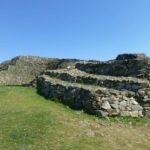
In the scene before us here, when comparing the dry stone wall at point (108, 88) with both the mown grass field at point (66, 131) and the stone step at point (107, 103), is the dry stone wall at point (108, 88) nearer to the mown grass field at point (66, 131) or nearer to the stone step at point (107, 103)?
the stone step at point (107, 103)

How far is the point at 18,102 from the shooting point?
23.3 metres

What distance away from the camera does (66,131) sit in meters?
16.6

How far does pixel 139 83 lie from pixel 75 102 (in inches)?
142

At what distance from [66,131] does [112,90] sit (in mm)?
4420

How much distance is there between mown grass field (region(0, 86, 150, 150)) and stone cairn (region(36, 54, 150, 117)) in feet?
2.34

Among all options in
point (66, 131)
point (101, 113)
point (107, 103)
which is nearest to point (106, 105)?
point (107, 103)

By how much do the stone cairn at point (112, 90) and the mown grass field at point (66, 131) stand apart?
2.34ft

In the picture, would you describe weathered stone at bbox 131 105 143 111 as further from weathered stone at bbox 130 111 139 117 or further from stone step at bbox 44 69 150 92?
stone step at bbox 44 69 150 92

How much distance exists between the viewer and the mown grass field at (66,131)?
15.5m

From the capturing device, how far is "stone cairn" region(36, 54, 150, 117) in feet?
64.2

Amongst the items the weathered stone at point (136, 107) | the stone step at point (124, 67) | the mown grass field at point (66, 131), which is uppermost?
the stone step at point (124, 67)

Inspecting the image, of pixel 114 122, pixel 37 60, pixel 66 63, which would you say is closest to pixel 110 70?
pixel 114 122

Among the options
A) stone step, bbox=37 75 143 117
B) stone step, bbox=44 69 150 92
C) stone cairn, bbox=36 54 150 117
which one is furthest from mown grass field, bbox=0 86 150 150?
stone step, bbox=44 69 150 92

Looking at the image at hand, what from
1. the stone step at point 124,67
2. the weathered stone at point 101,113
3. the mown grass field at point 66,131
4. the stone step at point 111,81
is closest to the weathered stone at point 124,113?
the mown grass field at point 66,131
